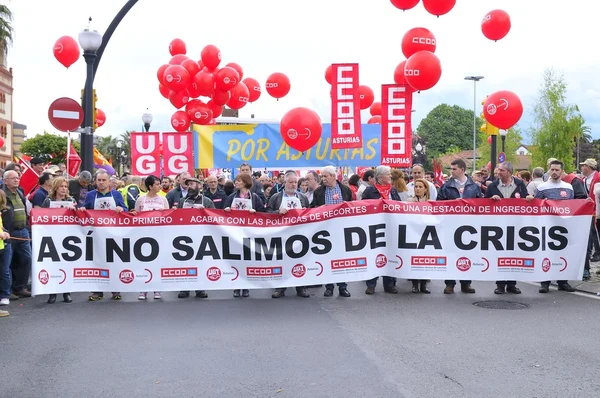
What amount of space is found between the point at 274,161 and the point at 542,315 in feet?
34.8

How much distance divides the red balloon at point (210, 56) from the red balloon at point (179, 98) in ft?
4.99

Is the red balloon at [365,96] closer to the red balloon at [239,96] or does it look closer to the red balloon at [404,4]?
the red balloon at [239,96]

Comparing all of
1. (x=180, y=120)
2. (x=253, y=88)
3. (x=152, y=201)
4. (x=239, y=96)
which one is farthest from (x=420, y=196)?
(x=253, y=88)

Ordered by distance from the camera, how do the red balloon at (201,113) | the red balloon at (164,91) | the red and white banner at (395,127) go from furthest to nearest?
the red balloon at (164,91) → the red balloon at (201,113) → the red and white banner at (395,127)

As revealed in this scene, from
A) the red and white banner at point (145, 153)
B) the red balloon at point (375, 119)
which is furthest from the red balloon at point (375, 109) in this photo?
the red and white banner at point (145, 153)

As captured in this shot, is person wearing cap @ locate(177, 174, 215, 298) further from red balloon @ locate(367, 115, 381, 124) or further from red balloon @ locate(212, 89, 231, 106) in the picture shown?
red balloon @ locate(367, 115, 381, 124)

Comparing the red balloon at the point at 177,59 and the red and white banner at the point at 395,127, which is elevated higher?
the red balloon at the point at 177,59

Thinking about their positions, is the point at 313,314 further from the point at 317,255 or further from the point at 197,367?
the point at 197,367

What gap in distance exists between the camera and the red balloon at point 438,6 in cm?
1396

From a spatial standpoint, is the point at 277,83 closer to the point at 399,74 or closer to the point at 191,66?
the point at 191,66

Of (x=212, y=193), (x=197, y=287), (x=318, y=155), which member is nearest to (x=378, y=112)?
(x=318, y=155)

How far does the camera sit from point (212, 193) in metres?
10.9

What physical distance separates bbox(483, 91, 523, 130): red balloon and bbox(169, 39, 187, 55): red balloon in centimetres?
1250

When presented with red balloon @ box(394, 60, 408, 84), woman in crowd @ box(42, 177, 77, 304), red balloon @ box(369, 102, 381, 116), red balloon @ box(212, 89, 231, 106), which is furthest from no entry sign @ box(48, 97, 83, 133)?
red balloon @ box(369, 102, 381, 116)
